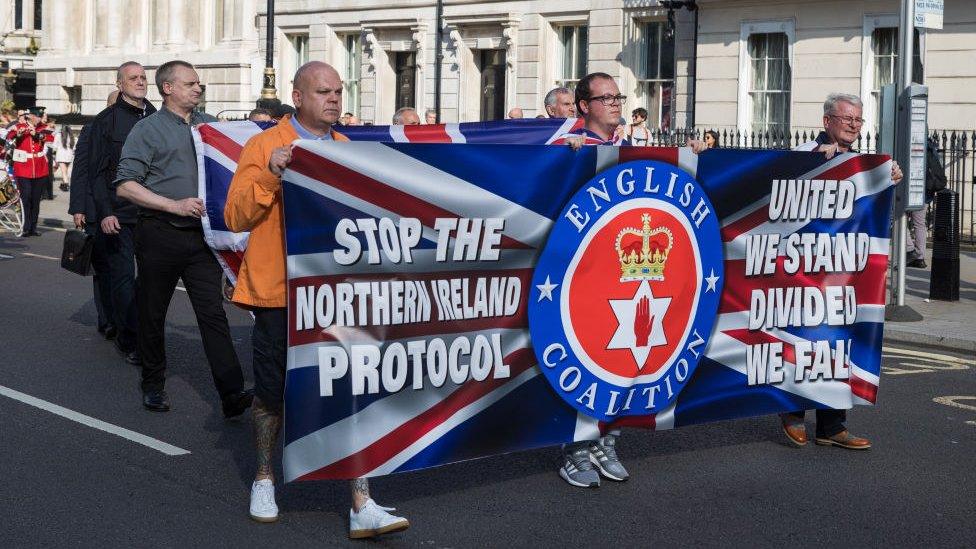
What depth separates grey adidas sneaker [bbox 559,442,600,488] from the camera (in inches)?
261

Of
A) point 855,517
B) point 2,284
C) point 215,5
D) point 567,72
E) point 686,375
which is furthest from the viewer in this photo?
point 215,5

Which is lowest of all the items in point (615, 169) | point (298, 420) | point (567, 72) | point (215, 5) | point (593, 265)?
point (298, 420)

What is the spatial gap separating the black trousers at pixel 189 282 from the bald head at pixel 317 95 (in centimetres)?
233

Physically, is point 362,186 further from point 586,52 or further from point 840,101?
point 586,52

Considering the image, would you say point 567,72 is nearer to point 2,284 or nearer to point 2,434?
point 2,284

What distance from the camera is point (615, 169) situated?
255 inches

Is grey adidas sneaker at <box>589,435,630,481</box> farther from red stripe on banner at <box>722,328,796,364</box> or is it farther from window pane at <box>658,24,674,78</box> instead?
window pane at <box>658,24,674,78</box>

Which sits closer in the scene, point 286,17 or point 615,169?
point 615,169

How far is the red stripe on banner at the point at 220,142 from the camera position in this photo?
8.19 metres

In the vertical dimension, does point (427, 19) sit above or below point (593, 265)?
above

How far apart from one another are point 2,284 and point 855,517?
10573mm

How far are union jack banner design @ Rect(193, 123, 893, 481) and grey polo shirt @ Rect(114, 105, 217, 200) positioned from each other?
8.60 feet

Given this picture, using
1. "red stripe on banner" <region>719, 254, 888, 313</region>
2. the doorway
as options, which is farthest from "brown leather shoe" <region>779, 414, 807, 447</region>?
the doorway

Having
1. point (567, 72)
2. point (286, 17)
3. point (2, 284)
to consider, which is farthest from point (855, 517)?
point (286, 17)
